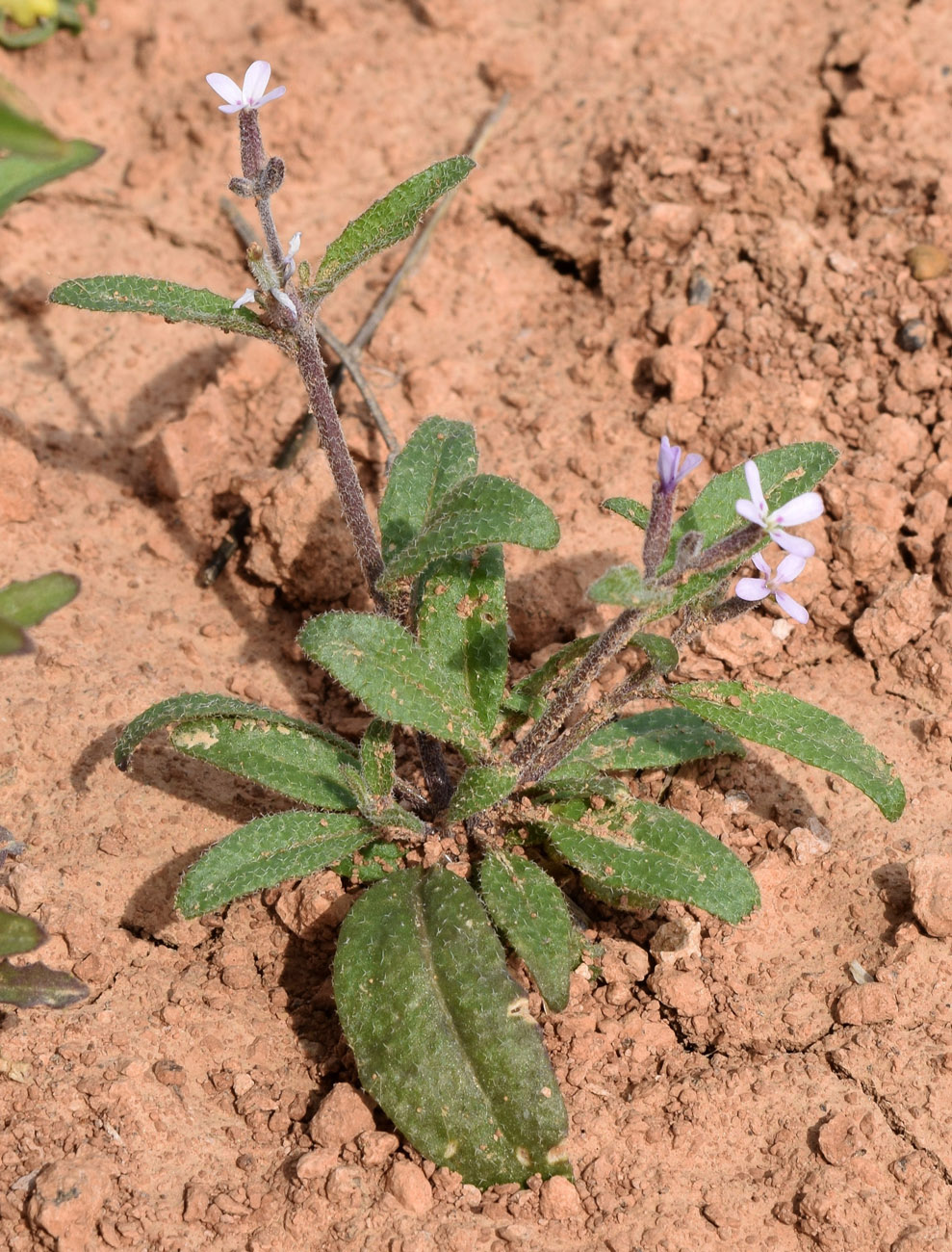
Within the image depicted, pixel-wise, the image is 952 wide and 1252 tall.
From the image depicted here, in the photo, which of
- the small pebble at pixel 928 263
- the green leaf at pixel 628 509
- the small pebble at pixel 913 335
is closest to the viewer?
the green leaf at pixel 628 509

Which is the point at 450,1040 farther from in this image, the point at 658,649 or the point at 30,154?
the point at 30,154

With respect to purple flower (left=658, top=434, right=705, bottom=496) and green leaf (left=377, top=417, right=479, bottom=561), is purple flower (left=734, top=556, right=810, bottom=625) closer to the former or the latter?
purple flower (left=658, top=434, right=705, bottom=496)

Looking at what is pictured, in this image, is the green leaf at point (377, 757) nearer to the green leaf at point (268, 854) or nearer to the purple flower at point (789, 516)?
the green leaf at point (268, 854)

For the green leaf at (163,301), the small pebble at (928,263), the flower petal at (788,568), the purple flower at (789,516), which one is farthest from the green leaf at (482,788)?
the small pebble at (928,263)

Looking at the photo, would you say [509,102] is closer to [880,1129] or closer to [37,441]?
[37,441]

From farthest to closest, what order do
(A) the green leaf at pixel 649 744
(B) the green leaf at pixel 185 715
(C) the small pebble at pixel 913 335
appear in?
(C) the small pebble at pixel 913 335, (A) the green leaf at pixel 649 744, (B) the green leaf at pixel 185 715

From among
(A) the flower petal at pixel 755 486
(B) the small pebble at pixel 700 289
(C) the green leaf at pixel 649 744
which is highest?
(A) the flower petal at pixel 755 486
